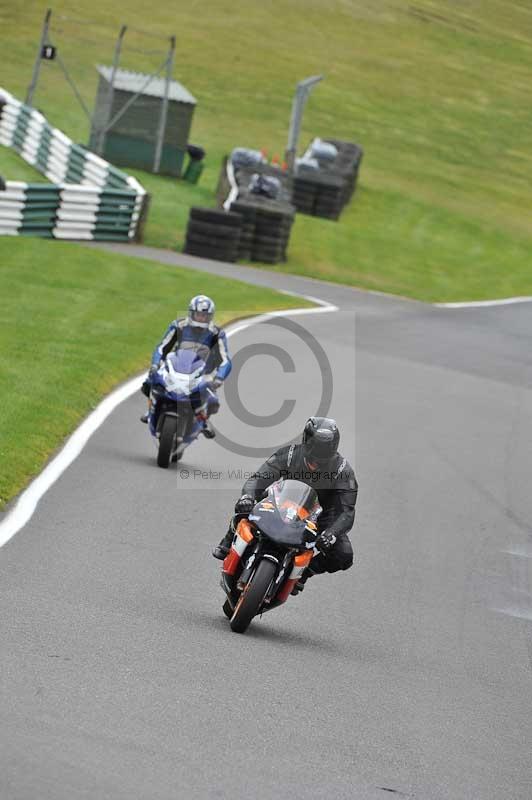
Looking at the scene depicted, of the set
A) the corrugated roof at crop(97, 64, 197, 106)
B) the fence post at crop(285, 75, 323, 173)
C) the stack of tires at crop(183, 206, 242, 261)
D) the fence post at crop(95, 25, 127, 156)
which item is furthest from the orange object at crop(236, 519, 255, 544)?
the corrugated roof at crop(97, 64, 197, 106)

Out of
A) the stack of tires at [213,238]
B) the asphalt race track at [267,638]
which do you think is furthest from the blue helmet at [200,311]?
the stack of tires at [213,238]

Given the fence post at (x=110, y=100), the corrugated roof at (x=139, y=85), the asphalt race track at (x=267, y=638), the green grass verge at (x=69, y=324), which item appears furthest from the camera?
the corrugated roof at (x=139, y=85)

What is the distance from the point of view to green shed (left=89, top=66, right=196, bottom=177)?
44000 mm

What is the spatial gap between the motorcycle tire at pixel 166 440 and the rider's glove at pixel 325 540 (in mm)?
4966

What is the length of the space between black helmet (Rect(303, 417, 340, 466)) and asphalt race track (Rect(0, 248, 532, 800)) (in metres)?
1.20

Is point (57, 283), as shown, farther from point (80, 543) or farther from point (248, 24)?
point (248, 24)

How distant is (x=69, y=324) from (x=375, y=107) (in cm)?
4799

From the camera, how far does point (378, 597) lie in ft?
39.0

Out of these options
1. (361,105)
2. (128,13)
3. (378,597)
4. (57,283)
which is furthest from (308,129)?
(378,597)

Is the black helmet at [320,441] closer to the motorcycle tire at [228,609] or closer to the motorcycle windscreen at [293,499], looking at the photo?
the motorcycle windscreen at [293,499]

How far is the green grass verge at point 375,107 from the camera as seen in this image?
40969 mm

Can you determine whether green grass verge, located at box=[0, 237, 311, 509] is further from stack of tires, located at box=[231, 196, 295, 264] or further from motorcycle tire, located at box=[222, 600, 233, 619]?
stack of tires, located at box=[231, 196, 295, 264]

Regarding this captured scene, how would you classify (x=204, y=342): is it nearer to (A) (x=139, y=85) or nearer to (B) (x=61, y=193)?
(B) (x=61, y=193)

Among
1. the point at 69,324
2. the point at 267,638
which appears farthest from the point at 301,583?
the point at 69,324
